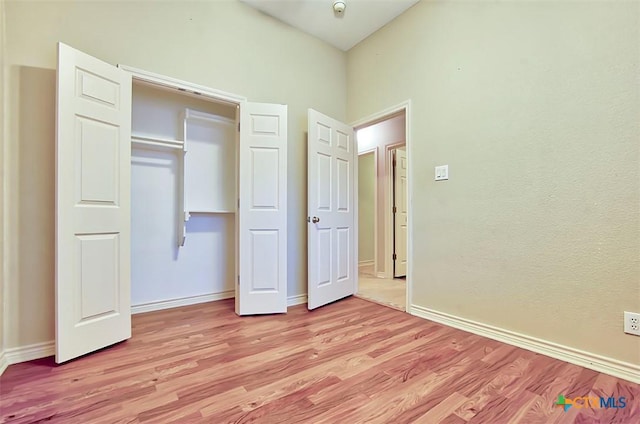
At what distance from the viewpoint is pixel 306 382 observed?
60.5 inches

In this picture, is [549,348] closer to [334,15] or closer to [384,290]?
[384,290]

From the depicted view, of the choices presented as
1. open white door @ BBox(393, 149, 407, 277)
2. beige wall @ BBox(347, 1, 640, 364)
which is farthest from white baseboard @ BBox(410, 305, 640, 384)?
open white door @ BBox(393, 149, 407, 277)

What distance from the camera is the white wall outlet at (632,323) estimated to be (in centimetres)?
157

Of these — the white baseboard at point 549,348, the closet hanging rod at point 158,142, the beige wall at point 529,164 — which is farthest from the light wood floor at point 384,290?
the closet hanging rod at point 158,142

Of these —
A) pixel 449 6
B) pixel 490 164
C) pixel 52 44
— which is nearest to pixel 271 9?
pixel 449 6

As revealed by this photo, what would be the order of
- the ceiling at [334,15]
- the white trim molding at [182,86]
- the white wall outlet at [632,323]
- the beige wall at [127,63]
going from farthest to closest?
the ceiling at [334,15]
the white trim molding at [182,86]
the beige wall at [127,63]
the white wall outlet at [632,323]

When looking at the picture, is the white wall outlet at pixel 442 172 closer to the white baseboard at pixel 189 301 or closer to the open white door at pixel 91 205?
the white baseboard at pixel 189 301

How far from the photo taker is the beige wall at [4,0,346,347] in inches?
71.1

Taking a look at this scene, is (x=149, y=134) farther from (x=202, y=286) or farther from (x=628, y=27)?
(x=628, y=27)

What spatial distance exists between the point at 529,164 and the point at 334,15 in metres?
2.31

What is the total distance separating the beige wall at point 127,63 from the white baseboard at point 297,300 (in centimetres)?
6

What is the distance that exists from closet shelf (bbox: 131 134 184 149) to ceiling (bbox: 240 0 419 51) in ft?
5.01

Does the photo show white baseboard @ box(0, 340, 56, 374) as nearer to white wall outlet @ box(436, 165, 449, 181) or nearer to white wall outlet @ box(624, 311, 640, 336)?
white wall outlet @ box(436, 165, 449, 181)

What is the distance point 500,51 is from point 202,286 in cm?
338
